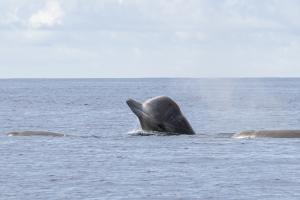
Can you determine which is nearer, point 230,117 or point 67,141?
point 67,141

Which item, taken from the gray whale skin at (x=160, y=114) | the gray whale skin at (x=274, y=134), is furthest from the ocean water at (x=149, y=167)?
the gray whale skin at (x=274, y=134)

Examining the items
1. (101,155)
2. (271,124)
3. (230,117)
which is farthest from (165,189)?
(230,117)

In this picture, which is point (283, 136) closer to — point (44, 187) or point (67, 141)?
point (67, 141)

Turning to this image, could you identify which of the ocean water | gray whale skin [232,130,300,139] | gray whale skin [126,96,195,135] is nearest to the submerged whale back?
gray whale skin [232,130,300,139]

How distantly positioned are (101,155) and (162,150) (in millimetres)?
3180

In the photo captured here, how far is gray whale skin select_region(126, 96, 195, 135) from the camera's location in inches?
2131

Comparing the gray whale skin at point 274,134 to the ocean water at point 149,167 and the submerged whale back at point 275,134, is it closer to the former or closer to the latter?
the submerged whale back at point 275,134

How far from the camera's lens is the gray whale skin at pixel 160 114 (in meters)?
54.1

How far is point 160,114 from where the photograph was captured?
54.1 meters

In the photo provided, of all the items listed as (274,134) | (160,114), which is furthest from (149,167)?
(274,134)

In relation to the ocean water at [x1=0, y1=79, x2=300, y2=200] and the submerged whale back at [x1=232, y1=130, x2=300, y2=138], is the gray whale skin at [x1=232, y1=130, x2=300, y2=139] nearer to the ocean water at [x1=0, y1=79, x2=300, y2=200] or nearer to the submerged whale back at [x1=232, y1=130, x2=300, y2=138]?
the submerged whale back at [x1=232, y1=130, x2=300, y2=138]

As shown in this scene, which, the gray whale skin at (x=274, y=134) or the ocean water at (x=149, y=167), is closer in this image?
the ocean water at (x=149, y=167)

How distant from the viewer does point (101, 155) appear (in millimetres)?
48594

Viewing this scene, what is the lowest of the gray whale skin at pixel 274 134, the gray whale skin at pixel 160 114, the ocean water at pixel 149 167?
the ocean water at pixel 149 167
